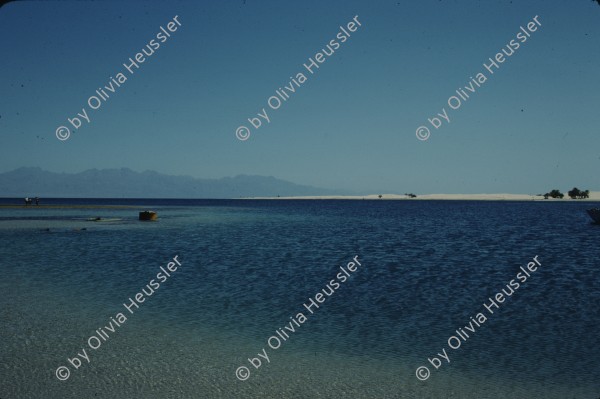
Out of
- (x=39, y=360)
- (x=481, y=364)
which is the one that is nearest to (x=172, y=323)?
(x=39, y=360)

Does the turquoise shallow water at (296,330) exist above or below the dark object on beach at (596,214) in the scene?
below

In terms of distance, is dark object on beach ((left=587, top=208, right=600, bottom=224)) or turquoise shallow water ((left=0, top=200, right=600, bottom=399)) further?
dark object on beach ((left=587, top=208, right=600, bottom=224))

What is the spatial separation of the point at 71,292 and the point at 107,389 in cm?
1088

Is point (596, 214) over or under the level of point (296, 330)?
over

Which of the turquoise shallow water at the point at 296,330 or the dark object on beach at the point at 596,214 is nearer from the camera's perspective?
the turquoise shallow water at the point at 296,330

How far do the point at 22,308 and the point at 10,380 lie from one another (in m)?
7.07

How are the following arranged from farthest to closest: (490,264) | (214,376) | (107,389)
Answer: (490,264) → (214,376) → (107,389)

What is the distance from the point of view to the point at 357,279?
24.1 metres

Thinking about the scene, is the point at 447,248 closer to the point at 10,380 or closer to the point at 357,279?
the point at 357,279

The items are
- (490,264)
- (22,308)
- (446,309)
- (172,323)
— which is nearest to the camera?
(172,323)

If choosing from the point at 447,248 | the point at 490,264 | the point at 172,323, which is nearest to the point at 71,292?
the point at 172,323

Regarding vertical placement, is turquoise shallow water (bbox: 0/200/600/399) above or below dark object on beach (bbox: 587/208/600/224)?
below

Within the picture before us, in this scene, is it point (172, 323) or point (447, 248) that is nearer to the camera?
point (172, 323)

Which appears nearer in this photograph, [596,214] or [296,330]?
[296,330]
